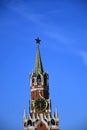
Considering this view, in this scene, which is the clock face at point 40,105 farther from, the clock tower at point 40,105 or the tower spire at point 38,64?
the tower spire at point 38,64

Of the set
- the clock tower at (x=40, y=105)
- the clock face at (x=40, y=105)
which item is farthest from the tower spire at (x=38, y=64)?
the clock face at (x=40, y=105)

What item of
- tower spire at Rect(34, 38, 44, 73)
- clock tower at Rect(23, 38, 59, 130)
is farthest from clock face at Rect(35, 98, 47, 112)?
tower spire at Rect(34, 38, 44, 73)

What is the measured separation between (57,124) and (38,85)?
896cm

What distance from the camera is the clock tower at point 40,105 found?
307 feet

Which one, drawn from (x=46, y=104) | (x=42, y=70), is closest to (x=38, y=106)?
(x=46, y=104)

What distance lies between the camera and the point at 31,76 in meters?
98.7

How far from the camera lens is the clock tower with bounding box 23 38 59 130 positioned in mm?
93438

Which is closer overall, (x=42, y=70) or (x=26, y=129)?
(x=26, y=129)

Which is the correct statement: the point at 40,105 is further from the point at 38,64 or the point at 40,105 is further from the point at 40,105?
the point at 38,64

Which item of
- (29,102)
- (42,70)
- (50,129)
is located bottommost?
(50,129)

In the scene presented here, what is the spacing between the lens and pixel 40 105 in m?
95.2

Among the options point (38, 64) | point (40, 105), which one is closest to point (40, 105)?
point (40, 105)

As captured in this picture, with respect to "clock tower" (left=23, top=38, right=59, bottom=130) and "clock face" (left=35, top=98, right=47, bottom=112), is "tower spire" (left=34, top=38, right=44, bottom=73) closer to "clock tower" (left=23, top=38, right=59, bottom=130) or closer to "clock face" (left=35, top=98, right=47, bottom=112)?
"clock tower" (left=23, top=38, right=59, bottom=130)

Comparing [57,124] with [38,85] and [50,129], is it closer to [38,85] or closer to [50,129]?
[50,129]
